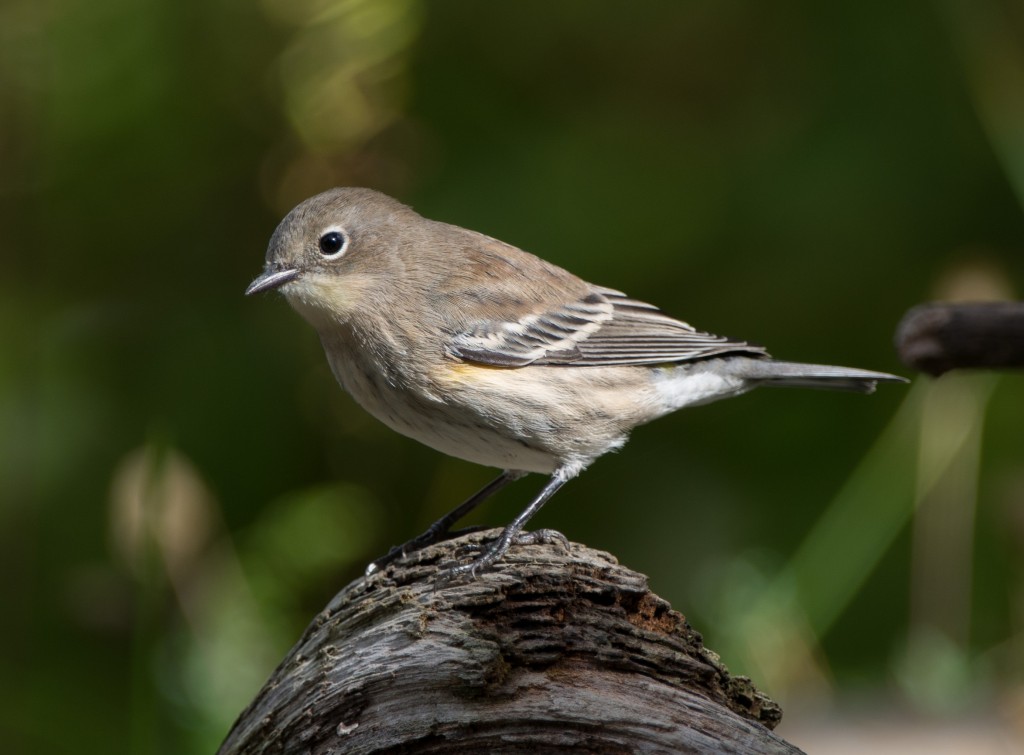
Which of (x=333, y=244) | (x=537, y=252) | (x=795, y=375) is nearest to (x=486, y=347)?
(x=333, y=244)

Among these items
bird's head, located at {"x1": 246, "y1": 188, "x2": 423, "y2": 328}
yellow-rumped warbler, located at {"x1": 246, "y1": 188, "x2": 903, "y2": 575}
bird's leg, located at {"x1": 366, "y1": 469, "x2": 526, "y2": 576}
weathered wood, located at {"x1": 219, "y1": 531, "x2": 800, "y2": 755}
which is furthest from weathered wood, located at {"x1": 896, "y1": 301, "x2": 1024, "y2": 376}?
bird's head, located at {"x1": 246, "y1": 188, "x2": 423, "y2": 328}

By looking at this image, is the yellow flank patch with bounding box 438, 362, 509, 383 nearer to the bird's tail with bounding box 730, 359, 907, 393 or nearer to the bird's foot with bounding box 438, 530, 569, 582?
the bird's foot with bounding box 438, 530, 569, 582

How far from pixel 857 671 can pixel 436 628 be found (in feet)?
9.12

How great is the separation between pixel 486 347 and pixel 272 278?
63 centimetres

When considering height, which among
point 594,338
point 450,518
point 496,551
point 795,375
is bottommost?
point 496,551

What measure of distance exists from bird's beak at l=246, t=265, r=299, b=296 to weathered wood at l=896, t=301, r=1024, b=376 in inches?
65.7

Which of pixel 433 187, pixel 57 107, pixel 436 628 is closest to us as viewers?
pixel 436 628

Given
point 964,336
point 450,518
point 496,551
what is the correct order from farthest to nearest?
1. point 450,518
2. point 964,336
3. point 496,551

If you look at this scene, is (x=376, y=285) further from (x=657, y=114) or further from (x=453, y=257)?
(x=657, y=114)

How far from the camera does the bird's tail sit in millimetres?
3535

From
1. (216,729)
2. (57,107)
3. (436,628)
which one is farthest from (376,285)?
(57,107)

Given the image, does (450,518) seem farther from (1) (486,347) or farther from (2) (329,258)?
(2) (329,258)

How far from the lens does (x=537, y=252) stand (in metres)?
4.62

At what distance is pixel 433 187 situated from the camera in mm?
4562
